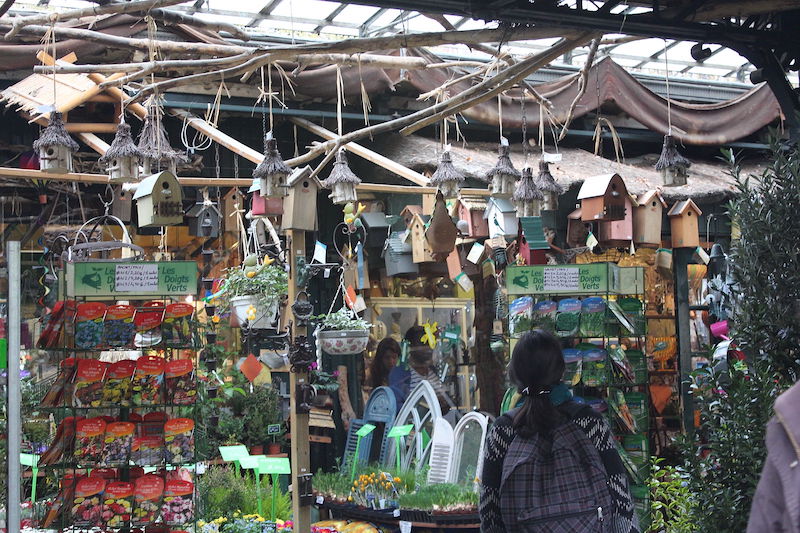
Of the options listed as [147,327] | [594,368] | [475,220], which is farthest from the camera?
[475,220]

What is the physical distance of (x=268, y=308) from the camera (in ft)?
21.2

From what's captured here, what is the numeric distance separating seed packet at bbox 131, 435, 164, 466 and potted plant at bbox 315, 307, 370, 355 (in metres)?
1.80

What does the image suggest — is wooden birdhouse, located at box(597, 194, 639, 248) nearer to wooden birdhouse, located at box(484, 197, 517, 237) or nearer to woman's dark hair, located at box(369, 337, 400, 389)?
wooden birdhouse, located at box(484, 197, 517, 237)

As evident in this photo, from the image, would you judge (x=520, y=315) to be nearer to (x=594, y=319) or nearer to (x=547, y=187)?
(x=594, y=319)

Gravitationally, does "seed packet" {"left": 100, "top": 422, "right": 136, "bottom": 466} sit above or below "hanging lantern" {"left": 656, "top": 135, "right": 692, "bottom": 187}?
below

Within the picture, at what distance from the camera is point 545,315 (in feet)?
18.0

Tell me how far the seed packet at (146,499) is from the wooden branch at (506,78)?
7.85ft

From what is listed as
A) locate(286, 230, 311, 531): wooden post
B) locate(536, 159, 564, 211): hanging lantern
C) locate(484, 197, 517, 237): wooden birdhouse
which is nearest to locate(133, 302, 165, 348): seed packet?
locate(286, 230, 311, 531): wooden post

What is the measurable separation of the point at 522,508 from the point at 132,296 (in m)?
2.65

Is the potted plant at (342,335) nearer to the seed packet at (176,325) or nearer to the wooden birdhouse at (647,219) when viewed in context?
the seed packet at (176,325)

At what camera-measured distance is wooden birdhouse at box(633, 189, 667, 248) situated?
6750mm

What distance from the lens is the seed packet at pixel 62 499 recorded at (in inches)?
193

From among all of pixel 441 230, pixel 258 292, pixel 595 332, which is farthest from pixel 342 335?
pixel 595 332

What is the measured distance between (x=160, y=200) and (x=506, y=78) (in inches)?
79.2
